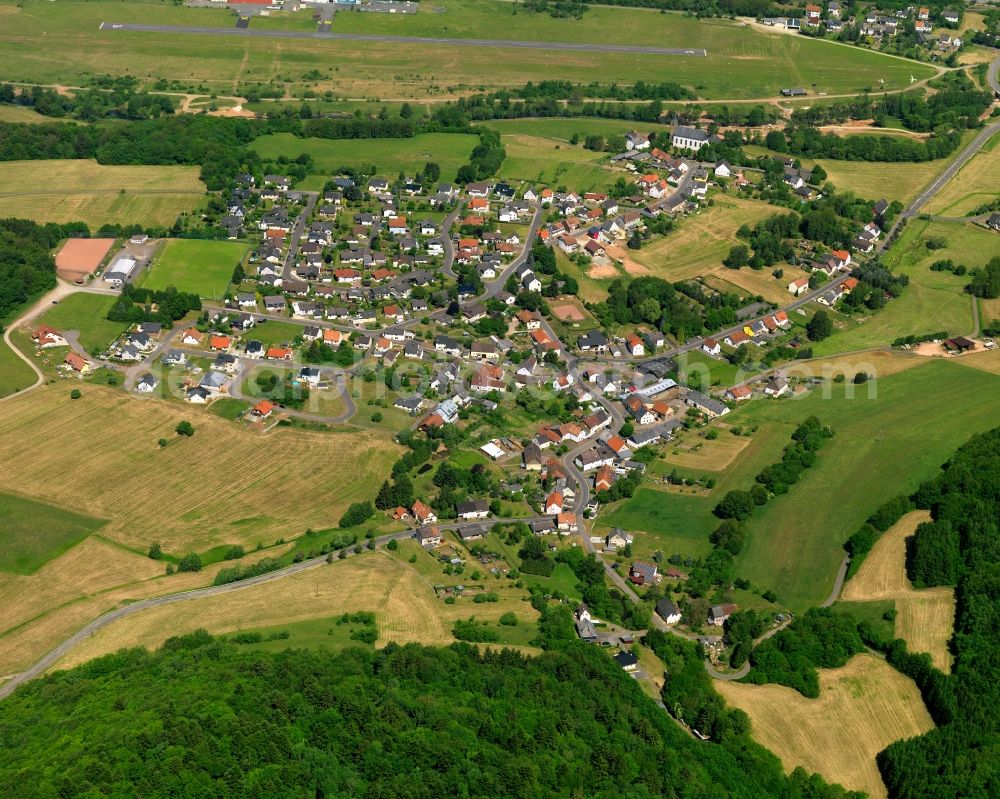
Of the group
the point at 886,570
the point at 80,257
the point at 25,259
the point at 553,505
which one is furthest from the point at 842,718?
the point at 25,259

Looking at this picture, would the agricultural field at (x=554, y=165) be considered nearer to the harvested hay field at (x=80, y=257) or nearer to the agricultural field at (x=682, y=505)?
the harvested hay field at (x=80, y=257)

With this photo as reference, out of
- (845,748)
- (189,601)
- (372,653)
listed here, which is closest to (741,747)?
(845,748)

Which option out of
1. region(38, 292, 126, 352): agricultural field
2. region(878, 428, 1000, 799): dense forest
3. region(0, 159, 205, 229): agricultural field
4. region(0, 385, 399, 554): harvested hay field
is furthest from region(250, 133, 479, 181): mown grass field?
region(878, 428, 1000, 799): dense forest

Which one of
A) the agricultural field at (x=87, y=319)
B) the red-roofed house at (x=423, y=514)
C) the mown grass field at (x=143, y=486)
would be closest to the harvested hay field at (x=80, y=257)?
the agricultural field at (x=87, y=319)

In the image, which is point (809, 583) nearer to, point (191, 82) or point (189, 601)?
point (189, 601)

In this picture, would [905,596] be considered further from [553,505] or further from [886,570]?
[553,505]
